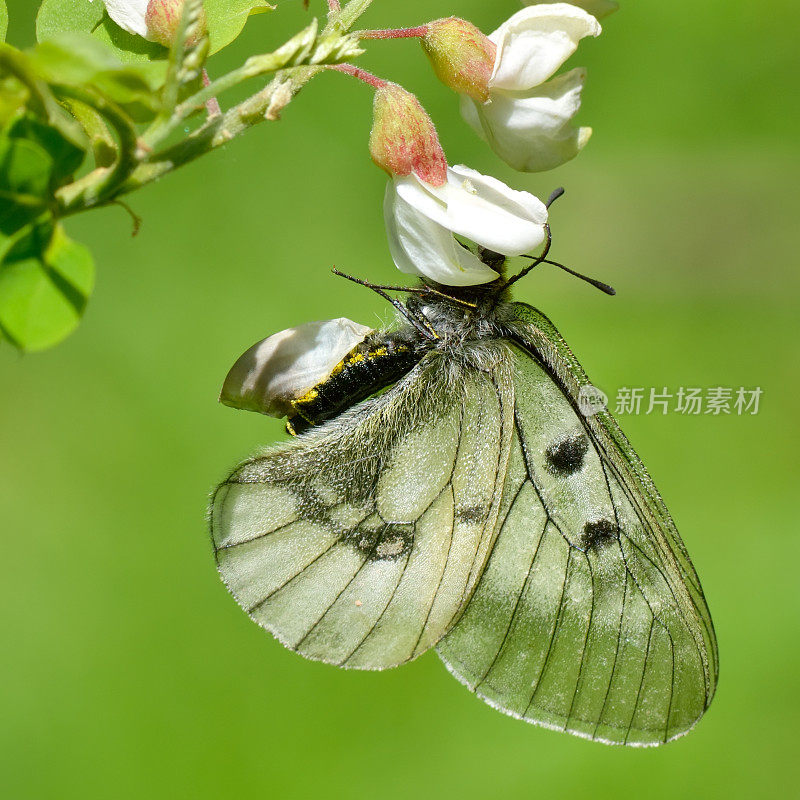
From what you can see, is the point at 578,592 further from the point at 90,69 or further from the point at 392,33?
the point at 90,69

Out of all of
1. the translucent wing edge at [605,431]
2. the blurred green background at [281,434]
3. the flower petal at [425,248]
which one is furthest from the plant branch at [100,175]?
the blurred green background at [281,434]

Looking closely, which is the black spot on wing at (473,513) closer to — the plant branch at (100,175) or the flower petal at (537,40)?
the flower petal at (537,40)

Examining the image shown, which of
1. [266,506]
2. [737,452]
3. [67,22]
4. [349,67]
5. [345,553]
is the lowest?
[737,452]

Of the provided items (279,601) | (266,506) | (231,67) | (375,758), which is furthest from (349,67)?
(375,758)

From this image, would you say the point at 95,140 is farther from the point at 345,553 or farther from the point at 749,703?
the point at 749,703

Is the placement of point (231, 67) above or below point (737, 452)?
above

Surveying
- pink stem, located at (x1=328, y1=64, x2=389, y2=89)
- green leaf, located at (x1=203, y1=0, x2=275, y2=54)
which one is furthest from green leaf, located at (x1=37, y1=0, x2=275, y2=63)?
pink stem, located at (x1=328, y1=64, x2=389, y2=89)
